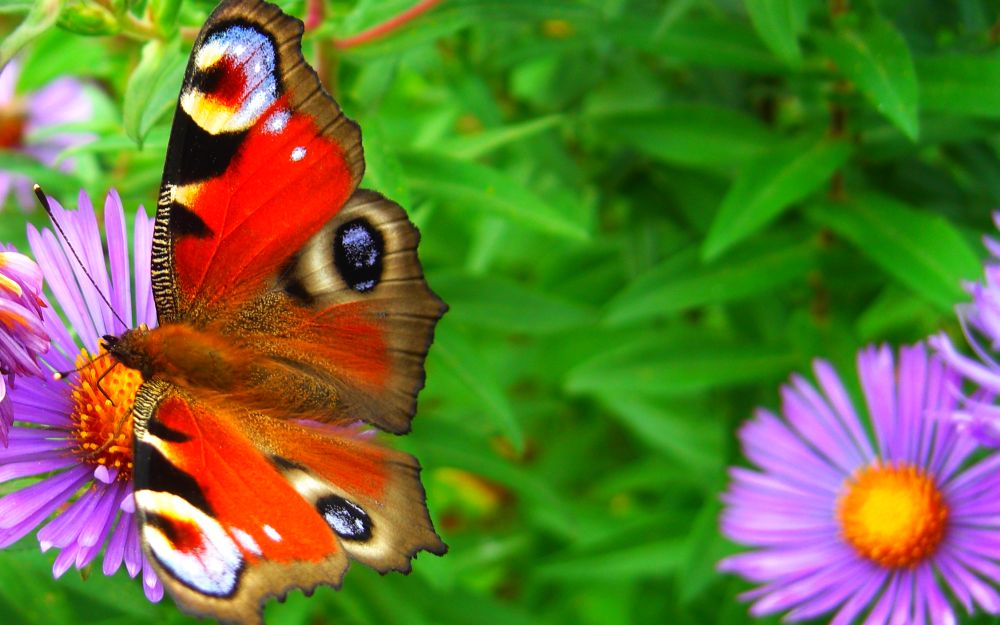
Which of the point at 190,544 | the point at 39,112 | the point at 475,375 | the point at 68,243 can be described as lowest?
the point at 190,544

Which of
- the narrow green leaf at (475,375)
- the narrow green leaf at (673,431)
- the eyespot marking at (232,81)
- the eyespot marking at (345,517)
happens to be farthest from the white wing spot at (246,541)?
the narrow green leaf at (673,431)

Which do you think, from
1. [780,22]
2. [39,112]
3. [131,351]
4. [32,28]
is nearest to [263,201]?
[131,351]

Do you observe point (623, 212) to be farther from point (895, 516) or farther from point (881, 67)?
point (895, 516)

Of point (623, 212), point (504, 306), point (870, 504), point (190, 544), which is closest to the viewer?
point (190, 544)

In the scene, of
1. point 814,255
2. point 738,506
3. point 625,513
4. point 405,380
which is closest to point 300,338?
point 405,380

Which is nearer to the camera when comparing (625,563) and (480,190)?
(480,190)

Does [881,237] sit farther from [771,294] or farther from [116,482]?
[116,482]

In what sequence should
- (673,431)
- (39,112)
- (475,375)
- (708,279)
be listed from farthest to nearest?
(39,112), (673,431), (708,279), (475,375)

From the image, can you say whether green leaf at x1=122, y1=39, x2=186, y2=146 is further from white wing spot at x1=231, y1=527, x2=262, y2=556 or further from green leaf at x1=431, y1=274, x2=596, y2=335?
green leaf at x1=431, y1=274, x2=596, y2=335
